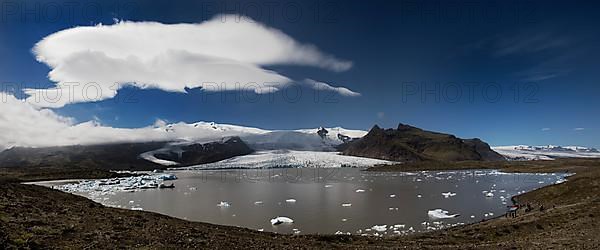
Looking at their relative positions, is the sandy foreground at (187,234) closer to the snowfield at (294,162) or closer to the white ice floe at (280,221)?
the white ice floe at (280,221)

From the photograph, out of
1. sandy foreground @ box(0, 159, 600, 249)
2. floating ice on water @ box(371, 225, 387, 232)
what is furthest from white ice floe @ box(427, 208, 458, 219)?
sandy foreground @ box(0, 159, 600, 249)

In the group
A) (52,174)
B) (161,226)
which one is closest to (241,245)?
(161,226)

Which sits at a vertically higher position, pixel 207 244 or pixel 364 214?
pixel 207 244

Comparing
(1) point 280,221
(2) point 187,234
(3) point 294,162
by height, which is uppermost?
(2) point 187,234

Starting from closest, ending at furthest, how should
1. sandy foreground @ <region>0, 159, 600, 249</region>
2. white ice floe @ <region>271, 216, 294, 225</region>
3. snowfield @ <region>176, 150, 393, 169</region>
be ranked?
sandy foreground @ <region>0, 159, 600, 249</region>, white ice floe @ <region>271, 216, 294, 225</region>, snowfield @ <region>176, 150, 393, 169</region>

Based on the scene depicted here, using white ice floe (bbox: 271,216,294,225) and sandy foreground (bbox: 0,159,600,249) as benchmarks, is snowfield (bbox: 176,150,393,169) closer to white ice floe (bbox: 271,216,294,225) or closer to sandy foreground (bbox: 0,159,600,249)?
white ice floe (bbox: 271,216,294,225)

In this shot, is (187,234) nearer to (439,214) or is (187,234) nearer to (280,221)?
(280,221)

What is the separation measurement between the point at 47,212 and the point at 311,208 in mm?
25394

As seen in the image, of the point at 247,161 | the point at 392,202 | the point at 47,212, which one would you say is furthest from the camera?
the point at 247,161

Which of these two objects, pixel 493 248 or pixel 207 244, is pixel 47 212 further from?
pixel 493 248

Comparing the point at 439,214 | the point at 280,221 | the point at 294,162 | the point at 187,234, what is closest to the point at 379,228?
the point at 280,221

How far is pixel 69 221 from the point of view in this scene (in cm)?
1520

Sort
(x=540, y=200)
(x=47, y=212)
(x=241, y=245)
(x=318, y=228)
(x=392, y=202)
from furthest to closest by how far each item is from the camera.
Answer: (x=392, y=202)
(x=540, y=200)
(x=318, y=228)
(x=47, y=212)
(x=241, y=245)

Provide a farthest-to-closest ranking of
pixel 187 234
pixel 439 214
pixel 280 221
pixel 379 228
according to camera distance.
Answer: pixel 439 214 → pixel 280 221 → pixel 379 228 → pixel 187 234
